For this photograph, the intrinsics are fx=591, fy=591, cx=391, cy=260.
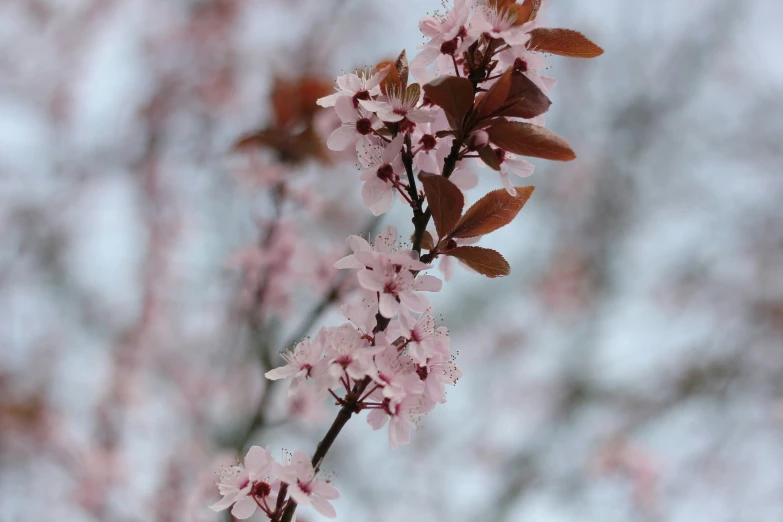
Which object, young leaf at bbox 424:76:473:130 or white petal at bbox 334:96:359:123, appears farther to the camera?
white petal at bbox 334:96:359:123

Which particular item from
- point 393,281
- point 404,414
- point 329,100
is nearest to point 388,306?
point 393,281

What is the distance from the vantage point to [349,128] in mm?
859

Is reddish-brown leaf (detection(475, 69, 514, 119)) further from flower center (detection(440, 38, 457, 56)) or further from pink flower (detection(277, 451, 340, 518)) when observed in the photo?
pink flower (detection(277, 451, 340, 518))

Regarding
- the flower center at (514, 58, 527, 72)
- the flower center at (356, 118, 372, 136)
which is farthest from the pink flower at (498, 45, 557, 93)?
the flower center at (356, 118, 372, 136)

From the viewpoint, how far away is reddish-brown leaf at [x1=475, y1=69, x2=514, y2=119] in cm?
73

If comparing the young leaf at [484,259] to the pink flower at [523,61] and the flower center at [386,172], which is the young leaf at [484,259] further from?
the pink flower at [523,61]

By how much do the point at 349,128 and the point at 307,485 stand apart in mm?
488

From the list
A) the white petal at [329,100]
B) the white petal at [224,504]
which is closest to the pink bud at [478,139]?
the white petal at [329,100]

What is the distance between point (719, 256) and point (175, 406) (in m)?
5.13

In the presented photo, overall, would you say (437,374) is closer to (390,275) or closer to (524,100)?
(390,275)

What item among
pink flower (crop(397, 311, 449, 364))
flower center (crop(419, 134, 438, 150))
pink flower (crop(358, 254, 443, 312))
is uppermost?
flower center (crop(419, 134, 438, 150))

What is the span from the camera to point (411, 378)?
72 cm

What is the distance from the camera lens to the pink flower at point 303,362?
0.74 metres

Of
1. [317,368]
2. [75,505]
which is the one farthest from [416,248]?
[75,505]
